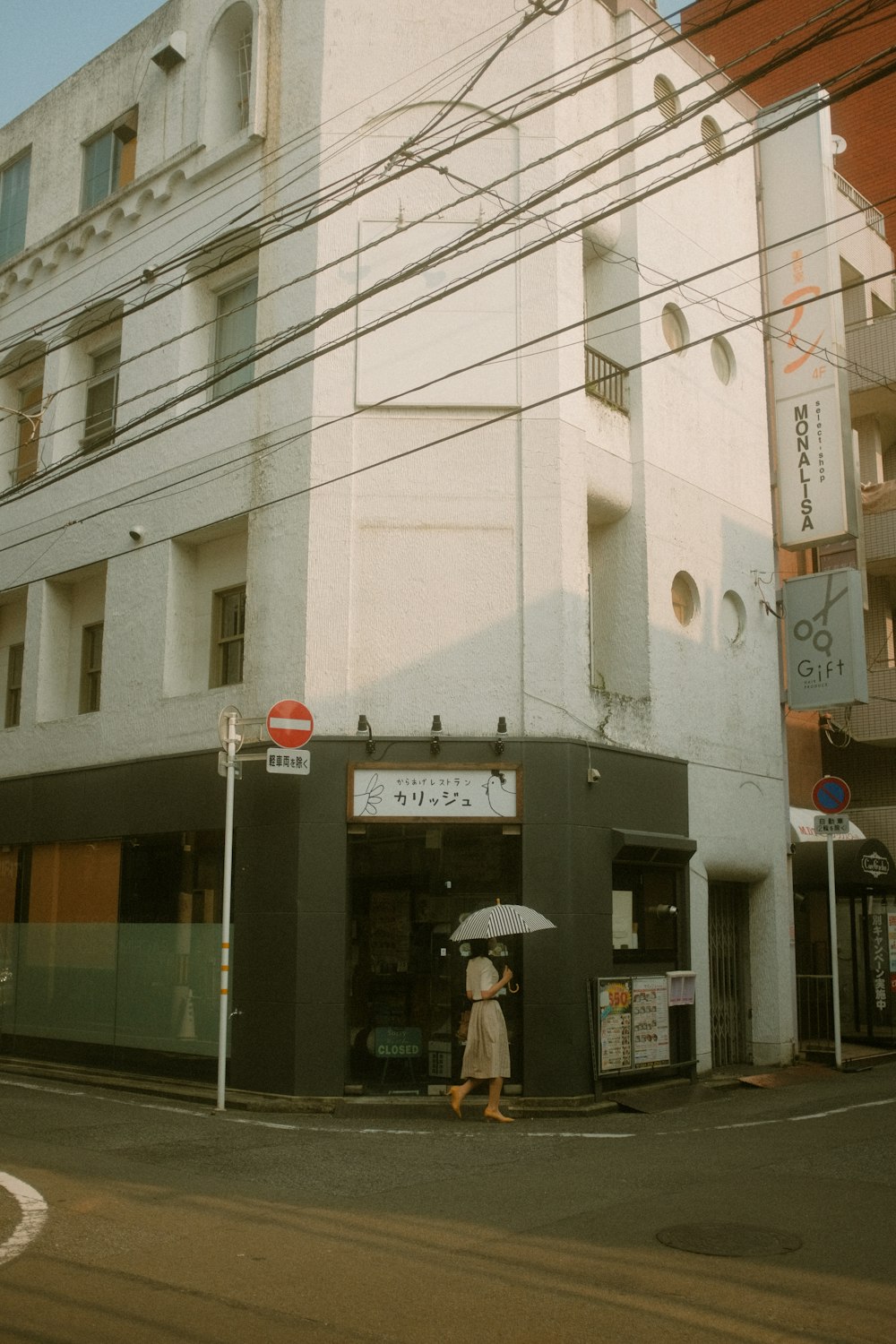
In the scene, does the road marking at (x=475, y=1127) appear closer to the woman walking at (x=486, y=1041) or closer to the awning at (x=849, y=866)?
the woman walking at (x=486, y=1041)

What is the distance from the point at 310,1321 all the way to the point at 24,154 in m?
19.9

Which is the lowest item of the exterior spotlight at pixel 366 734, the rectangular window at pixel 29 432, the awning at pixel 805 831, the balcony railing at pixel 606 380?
the awning at pixel 805 831

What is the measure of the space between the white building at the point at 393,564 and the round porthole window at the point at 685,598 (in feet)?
0.11

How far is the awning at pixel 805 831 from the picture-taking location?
1823 centimetres

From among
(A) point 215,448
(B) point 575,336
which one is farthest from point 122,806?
(B) point 575,336

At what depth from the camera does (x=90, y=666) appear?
18.3 m

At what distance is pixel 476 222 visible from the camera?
15.1 meters

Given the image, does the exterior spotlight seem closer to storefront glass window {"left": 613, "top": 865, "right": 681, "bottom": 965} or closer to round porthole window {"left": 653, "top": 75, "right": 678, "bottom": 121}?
storefront glass window {"left": 613, "top": 865, "right": 681, "bottom": 965}

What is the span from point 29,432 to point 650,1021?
13041mm

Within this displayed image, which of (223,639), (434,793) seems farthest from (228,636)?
(434,793)

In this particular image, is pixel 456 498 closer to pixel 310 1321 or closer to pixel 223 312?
pixel 223 312

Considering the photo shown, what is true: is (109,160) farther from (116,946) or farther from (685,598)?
(116,946)

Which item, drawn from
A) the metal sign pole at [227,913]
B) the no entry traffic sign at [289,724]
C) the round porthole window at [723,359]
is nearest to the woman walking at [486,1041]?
the metal sign pole at [227,913]

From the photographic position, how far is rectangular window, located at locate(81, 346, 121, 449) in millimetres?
18441
